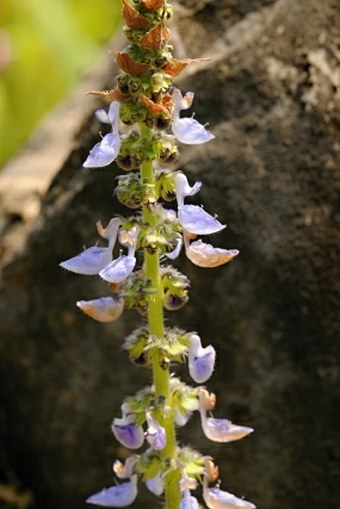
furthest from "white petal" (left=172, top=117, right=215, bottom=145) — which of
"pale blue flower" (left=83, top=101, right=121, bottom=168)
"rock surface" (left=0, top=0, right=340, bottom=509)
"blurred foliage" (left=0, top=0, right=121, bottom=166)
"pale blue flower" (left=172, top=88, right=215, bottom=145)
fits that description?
"blurred foliage" (left=0, top=0, right=121, bottom=166)

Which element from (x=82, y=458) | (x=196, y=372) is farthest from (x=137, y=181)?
(x=82, y=458)

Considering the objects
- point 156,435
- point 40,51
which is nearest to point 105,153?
point 156,435

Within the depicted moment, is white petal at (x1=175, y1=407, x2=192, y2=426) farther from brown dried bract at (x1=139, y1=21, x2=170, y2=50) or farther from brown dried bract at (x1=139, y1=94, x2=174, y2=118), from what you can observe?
brown dried bract at (x1=139, y1=21, x2=170, y2=50)

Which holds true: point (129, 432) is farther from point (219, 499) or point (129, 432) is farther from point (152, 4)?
point (152, 4)

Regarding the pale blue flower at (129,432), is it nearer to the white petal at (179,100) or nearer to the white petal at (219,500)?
the white petal at (219,500)

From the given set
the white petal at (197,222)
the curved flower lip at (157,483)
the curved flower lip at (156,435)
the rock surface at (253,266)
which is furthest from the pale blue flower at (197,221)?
→ the rock surface at (253,266)
